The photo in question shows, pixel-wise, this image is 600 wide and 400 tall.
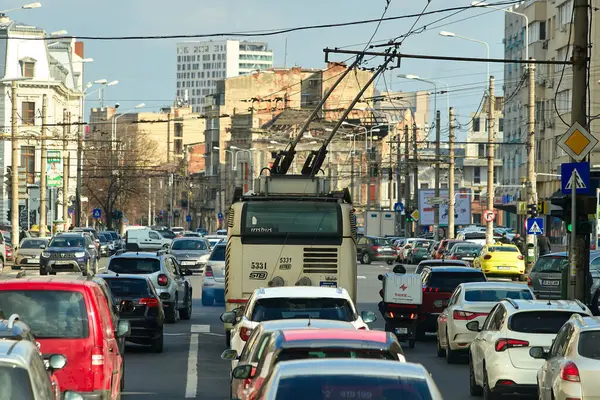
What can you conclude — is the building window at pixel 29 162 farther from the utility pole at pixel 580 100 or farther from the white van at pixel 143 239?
the utility pole at pixel 580 100

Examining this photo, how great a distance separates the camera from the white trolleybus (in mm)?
24484

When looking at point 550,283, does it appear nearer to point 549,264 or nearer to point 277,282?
point 549,264

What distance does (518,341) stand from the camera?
16.9m

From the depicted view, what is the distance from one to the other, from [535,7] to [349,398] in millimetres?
85725

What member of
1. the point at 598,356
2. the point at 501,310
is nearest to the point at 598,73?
the point at 501,310

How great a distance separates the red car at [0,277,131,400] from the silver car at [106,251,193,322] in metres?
16.8

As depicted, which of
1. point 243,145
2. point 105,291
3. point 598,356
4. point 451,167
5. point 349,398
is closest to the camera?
point 349,398

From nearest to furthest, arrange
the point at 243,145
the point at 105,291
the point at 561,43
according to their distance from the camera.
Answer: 1. the point at 105,291
2. the point at 561,43
3. the point at 243,145

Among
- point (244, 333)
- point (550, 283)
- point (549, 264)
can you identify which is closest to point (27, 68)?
point (549, 264)

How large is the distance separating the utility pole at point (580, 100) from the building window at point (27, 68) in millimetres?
84814

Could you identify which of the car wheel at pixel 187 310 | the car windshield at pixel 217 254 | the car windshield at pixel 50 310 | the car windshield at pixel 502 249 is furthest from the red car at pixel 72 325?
the car windshield at pixel 502 249

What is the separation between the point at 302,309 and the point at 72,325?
4071 mm

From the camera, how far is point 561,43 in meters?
81.2

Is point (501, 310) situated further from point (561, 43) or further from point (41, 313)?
point (561, 43)
